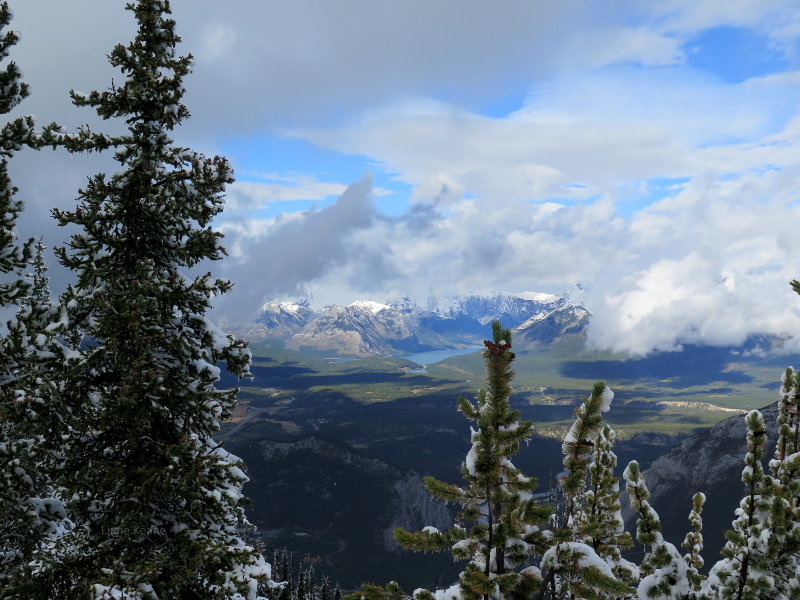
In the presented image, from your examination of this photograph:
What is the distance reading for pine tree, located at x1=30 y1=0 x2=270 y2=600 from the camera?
1076 cm

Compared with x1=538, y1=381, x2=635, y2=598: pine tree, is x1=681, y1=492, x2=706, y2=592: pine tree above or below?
below

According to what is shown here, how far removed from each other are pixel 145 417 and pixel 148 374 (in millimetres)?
996

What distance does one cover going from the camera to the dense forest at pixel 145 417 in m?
10.7

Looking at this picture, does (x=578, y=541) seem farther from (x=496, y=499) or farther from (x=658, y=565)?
(x=658, y=565)

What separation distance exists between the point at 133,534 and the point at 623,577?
1322 centimetres

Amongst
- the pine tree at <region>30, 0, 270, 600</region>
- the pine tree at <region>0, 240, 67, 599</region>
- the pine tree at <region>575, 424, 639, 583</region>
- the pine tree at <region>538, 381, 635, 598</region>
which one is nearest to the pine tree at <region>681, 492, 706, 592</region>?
the pine tree at <region>575, 424, 639, 583</region>

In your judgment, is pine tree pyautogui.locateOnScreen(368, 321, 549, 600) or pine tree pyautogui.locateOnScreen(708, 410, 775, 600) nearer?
pine tree pyautogui.locateOnScreen(368, 321, 549, 600)

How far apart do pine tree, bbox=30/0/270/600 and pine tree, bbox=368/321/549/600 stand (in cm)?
545

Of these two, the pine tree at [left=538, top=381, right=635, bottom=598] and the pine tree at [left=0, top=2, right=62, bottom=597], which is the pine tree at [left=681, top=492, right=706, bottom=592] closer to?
the pine tree at [left=538, top=381, right=635, bottom=598]

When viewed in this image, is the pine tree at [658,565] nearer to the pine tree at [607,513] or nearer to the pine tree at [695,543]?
the pine tree at [607,513]

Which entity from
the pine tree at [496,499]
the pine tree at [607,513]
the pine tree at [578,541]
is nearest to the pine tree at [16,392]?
the pine tree at [496,499]

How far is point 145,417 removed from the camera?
427 inches

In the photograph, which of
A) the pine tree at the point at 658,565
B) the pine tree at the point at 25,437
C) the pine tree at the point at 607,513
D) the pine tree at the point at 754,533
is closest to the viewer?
the pine tree at the point at 25,437

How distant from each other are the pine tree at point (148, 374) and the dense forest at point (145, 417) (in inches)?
1.7
